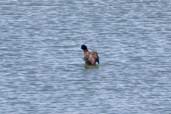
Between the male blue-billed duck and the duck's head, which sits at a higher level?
the duck's head

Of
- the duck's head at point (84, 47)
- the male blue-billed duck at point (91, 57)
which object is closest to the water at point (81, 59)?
the male blue-billed duck at point (91, 57)

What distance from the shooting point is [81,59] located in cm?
3353

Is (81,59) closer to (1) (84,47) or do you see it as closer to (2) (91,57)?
(1) (84,47)

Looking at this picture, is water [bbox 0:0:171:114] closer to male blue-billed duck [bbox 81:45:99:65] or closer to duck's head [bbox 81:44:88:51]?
male blue-billed duck [bbox 81:45:99:65]

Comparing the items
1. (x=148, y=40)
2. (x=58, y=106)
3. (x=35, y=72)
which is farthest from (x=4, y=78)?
(x=148, y=40)

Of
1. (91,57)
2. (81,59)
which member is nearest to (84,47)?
(81,59)

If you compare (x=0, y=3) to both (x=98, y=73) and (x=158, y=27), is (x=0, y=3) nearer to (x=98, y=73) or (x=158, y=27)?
(x=158, y=27)

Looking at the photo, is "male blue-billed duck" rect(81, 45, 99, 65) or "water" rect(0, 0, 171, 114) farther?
"male blue-billed duck" rect(81, 45, 99, 65)

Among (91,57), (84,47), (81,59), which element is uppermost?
(84,47)

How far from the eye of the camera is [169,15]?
39438 mm

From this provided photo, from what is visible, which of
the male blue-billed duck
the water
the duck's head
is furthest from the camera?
the duck's head

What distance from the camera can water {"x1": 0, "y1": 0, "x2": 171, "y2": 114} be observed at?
29.4 m

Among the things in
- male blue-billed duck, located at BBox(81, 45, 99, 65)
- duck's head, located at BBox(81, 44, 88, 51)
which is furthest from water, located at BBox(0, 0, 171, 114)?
duck's head, located at BBox(81, 44, 88, 51)

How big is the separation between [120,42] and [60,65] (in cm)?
295
